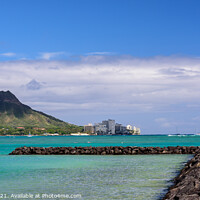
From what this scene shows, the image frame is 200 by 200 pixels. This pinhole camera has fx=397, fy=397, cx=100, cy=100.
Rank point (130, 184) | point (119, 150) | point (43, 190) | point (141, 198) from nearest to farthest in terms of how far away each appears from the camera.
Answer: point (141, 198) < point (43, 190) < point (130, 184) < point (119, 150)

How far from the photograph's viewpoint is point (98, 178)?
74.9 feet

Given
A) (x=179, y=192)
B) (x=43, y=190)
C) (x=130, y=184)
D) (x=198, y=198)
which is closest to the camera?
(x=198, y=198)

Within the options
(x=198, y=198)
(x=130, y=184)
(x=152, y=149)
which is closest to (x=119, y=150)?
(x=152, y=149)

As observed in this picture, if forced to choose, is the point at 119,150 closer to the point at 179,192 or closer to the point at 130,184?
the point at 130,184

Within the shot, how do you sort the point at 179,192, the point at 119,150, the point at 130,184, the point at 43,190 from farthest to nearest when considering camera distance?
1. the point at 119,150
2. the point at 130,184
3. the point at 43,190
4. the point at 179,192

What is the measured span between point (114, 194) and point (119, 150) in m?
32.8

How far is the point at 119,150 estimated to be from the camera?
49750mm

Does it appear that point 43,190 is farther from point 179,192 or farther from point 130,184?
point 179,192

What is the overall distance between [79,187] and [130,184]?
8.83 ft

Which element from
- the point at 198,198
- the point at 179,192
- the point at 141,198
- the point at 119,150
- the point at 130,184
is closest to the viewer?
the point at 198,198

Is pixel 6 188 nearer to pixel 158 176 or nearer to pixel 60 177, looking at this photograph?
pixel 60 177

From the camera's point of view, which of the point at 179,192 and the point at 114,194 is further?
the point at 114,194

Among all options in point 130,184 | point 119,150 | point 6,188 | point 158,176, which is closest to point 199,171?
point 130,184

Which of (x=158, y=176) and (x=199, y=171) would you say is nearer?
(x=199, y=171)
